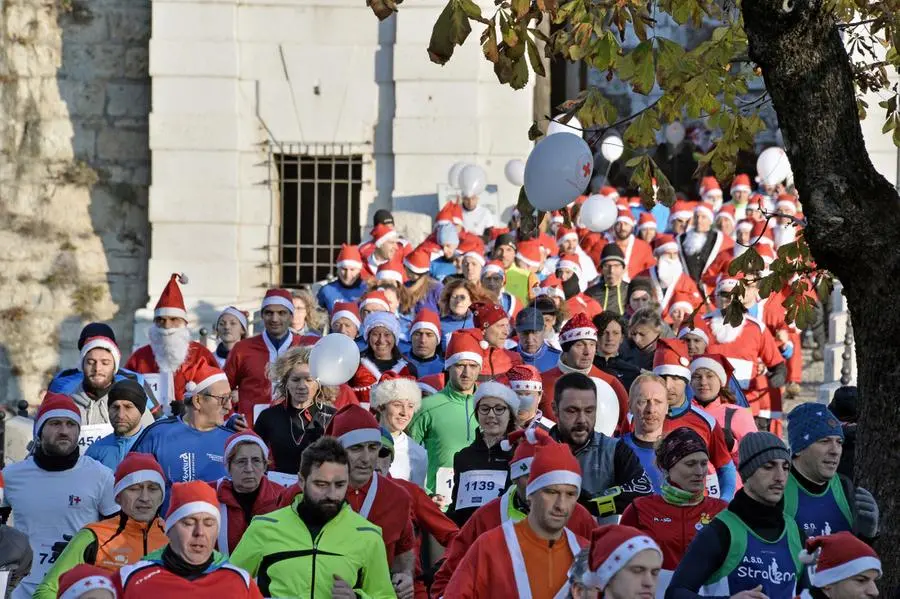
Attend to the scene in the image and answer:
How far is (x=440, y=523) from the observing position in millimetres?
9172

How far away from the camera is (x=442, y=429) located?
426 inches

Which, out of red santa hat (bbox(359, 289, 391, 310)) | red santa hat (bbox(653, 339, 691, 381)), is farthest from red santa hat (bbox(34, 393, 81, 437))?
red santa hat (bbox(359, 289, 391, 310))

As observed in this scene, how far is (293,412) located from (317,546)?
9.19ft

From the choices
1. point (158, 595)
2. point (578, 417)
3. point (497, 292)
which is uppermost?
point (497, 292)

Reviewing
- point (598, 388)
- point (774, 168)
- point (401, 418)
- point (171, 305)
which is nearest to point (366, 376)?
point (401, 418)

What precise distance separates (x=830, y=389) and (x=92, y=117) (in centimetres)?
1070

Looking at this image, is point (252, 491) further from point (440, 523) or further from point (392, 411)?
point (392, 411)

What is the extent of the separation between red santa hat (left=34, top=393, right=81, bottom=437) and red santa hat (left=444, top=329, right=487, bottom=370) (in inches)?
97.7

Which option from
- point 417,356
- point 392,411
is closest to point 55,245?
point 417,356

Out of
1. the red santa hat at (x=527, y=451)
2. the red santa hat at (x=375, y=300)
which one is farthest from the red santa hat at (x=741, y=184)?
the red santa hat at (x=527, y=451)

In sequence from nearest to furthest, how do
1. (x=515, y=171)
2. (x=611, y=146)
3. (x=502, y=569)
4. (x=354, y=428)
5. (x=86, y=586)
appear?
1. (x=86, y=586)
2. (x=502, y=569)
3. (x=354, y=428)
4. (x=515, y=171)
5. (x=611, y=146)

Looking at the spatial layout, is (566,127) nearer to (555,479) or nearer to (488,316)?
(488,316)

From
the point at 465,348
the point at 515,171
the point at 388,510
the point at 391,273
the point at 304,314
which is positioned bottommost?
the point at 388,510

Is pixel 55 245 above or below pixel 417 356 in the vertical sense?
above
